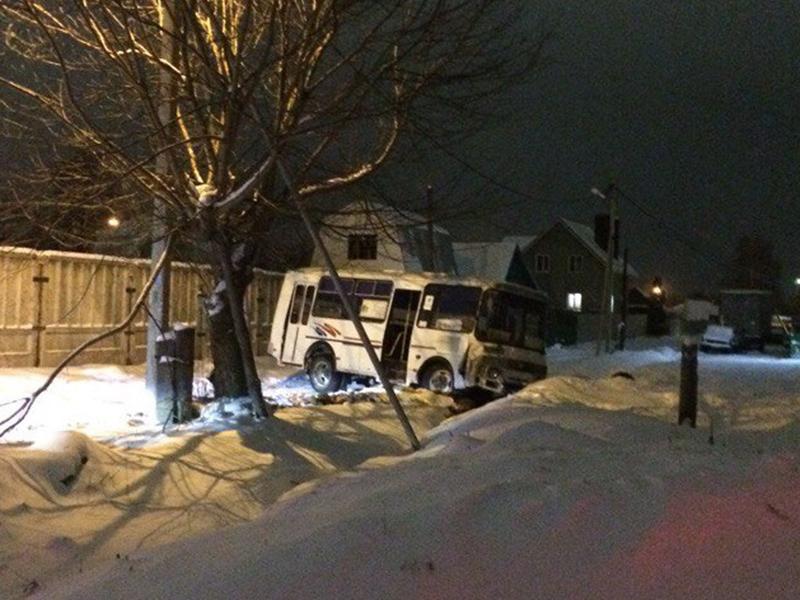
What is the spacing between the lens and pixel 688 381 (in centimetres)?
1055

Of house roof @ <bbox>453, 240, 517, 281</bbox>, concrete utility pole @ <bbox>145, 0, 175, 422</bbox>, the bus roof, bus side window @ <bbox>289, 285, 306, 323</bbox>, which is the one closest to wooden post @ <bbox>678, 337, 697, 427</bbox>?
concrete utility pole @ <bbox>145, 0, 175, 422</bbox>

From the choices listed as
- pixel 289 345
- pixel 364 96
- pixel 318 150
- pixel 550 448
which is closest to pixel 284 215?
pixel 318 150

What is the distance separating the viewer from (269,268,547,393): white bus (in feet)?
62.6

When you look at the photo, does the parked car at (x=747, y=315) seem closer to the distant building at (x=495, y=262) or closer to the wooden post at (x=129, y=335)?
the distant building at (x=495, y=262)

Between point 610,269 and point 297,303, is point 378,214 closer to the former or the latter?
point 297,303

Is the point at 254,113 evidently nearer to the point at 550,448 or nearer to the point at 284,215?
the point at 284,215

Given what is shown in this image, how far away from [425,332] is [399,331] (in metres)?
0.70

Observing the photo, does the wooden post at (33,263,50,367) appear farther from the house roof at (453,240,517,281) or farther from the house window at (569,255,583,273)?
the house window at (569,255,583,273)

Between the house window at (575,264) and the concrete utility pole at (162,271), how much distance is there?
53.5 metres

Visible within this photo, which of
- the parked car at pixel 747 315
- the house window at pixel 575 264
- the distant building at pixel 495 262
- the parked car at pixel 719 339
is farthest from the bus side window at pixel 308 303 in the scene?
Result: the house window at pixel 575 264

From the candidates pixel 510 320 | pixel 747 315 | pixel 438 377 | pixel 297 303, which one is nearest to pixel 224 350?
pixel 438 377

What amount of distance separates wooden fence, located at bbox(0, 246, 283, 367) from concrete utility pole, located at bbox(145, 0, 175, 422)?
1790 millimetres

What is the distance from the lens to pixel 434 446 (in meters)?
9.33

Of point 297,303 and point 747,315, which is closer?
point 297,303
